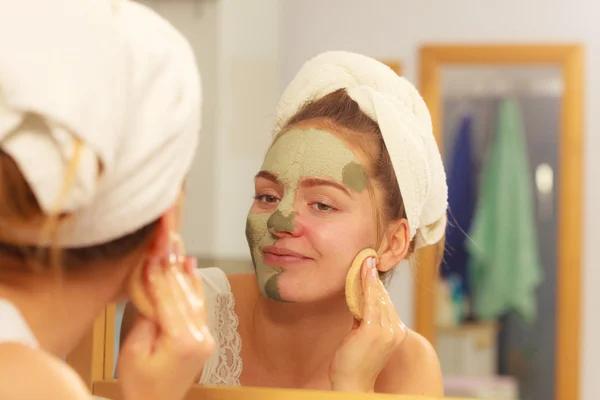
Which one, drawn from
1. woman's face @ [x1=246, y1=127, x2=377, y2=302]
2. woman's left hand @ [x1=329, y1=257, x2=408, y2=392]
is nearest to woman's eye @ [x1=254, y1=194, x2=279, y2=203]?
woman's face @ [x1=246, y1=127, x2=377, y2=302]

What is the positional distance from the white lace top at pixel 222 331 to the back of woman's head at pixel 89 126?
28cm

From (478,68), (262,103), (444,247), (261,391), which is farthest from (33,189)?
(478,68)

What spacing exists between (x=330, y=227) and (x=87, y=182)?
336mm

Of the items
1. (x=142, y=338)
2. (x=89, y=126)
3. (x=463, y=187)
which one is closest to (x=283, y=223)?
(x=142, y=338)

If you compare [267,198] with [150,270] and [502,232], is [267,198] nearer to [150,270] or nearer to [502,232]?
[150,270]

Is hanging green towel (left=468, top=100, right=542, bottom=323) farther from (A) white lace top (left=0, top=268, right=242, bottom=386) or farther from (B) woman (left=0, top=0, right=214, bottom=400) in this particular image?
(B) woman (left=0, top=0, right=214, bottom=400)

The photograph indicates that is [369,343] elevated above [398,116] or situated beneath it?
situated beneath

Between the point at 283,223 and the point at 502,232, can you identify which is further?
the point at 502,232

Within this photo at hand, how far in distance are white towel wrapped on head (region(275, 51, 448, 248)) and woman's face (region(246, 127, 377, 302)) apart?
0.13 feet

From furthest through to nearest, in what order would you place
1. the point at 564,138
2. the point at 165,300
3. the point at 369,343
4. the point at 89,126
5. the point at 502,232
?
the point at 502,232
the point at 564,138
the point at 369,343
the point at 165,300
the point at 89,126

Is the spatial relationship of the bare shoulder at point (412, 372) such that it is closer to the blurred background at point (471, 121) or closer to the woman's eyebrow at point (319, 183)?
the woman's eyebrow at point (319, 183)

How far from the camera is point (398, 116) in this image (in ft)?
2.26

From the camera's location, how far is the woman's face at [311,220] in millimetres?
674

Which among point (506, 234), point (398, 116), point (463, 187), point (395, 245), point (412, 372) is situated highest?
point (398, 116)
